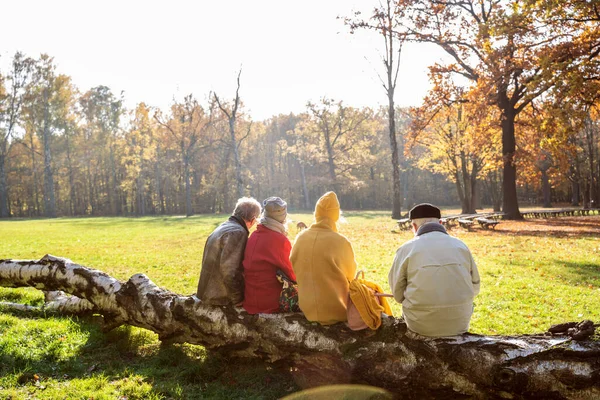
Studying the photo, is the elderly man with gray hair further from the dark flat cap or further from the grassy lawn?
the dark flat cap

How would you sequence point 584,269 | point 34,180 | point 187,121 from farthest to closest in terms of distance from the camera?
point 34,180 < point 187,121 < point 584,269

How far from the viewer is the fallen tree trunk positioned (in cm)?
338

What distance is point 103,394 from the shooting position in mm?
4215

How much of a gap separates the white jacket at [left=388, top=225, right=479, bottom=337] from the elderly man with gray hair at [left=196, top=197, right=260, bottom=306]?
1.87m

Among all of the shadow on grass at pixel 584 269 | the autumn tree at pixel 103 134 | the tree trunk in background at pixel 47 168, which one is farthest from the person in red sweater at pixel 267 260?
the autumn tree at pixel 103 134

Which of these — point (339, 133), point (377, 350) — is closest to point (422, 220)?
point (377, 350)

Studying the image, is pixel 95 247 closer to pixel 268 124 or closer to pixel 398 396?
Result: pixel 398 396

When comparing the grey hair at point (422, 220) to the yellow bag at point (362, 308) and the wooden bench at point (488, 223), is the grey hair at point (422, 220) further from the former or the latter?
Answer: the wooden bench at point (488, 223)

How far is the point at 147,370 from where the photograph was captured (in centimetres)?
489

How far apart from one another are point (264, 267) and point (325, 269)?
2.56ft

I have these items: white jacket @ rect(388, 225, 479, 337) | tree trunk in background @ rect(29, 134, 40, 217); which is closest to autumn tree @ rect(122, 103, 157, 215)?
tree trunk in background @ rect(29, 134, 40, 217)

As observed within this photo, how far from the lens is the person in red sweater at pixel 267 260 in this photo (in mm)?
4734

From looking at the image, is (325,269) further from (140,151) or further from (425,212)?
(140,151)

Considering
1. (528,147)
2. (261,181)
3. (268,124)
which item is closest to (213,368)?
(528,147)
